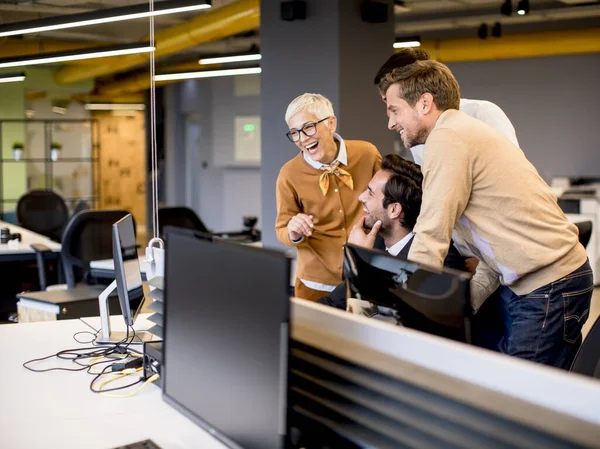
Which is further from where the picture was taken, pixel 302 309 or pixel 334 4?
pixel 334 4

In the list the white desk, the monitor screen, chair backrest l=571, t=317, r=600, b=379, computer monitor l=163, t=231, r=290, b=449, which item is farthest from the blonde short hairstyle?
computer monitor l=163, t=231, r=290, b=449

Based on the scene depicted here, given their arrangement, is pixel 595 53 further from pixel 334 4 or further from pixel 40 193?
pixel 40 193

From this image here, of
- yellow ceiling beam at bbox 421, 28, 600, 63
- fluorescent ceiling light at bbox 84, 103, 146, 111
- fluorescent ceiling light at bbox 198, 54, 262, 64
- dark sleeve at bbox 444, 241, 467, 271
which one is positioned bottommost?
dark sleeve at bbox 444, 241, 467, 271

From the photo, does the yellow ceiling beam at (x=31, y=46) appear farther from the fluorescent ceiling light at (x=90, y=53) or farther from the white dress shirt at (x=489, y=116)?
the white dress shirt at (x=489, y=116)

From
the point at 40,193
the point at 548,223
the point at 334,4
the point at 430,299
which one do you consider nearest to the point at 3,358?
the point at 430,299

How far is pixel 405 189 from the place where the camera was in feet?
8.71

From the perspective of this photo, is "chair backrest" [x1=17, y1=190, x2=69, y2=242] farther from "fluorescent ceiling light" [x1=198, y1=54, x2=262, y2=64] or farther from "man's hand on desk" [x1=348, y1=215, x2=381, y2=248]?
"man's hand on desk" [x1=348, y1=215, x2=381, y2=248]

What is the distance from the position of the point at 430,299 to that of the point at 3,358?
165cm

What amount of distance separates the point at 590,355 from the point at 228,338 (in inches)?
46.7

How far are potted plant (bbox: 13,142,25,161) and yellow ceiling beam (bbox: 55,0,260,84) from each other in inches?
91.5

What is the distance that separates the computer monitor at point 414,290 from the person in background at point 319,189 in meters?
1.56

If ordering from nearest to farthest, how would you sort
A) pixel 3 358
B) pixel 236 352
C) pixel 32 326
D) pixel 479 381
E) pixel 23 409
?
1. pixel 479 381
2. pixel 236 352
3. pixel 23 409
4. pixel 3 358
5. pixel 32 326

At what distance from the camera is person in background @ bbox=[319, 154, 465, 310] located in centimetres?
265

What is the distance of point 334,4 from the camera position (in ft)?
18.2
